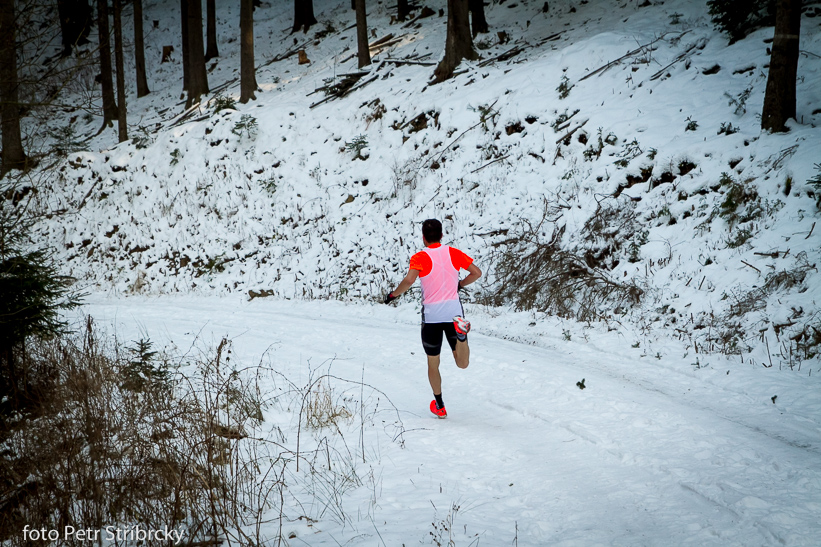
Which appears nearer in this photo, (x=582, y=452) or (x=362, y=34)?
(x=582, y=452)

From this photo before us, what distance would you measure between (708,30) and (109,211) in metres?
22.5

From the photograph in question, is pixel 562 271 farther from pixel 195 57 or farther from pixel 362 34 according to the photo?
pixel 195 57

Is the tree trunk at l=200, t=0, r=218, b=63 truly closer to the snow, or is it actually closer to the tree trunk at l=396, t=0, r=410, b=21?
the snow

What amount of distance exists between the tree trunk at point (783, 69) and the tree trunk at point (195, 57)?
21.7 m

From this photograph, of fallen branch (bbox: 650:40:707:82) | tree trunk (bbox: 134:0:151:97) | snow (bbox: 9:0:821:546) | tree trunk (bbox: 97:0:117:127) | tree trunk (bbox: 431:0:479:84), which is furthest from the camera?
tree trunk (bbox: 134:0:151:97)

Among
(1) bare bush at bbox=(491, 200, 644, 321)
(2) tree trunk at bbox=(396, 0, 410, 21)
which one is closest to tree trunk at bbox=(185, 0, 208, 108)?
(2) tree trunk at bbox=(396, 0, 410, 21)

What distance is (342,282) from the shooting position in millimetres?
14477

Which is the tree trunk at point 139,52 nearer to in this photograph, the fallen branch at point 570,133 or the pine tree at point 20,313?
the fallen branch at point 570,133

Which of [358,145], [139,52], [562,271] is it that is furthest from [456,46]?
[139,52]

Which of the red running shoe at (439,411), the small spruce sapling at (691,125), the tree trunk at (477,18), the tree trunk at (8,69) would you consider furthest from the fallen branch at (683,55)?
the tree trunk at (8,69)

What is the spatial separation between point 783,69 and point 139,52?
30.2 meters

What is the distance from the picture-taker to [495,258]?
1287cm

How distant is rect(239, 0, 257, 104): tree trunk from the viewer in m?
21.9

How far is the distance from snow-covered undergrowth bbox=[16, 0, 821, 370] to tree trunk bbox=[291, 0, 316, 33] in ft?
19.8
